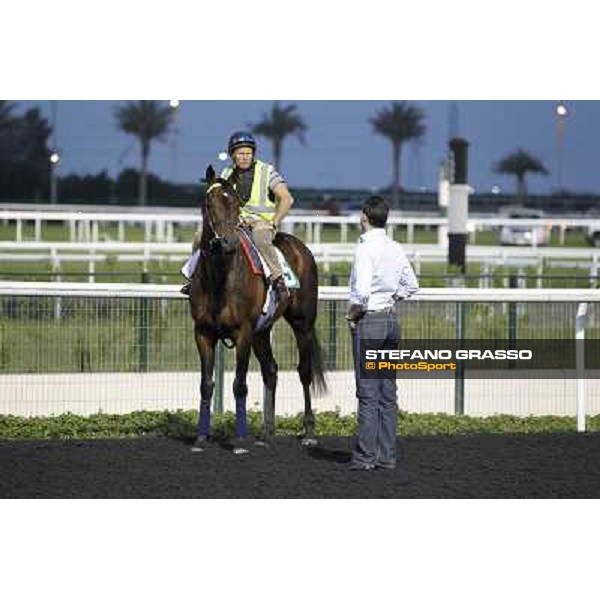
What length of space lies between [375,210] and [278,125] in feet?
61.1

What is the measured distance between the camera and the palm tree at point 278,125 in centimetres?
2744

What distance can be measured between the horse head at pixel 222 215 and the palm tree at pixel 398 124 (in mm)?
20171

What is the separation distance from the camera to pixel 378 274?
9.44m

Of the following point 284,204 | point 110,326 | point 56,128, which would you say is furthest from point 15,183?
point 284,204

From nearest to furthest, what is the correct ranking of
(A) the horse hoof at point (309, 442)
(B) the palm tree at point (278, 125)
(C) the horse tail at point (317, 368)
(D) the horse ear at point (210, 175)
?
(D) the horse ear at point (210, 175)
(A) the horse hoof at point (309, 442)
(C) the horse tail at point (317, 368)
(B) the palm tree at point (278, 125)

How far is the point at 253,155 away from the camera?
11.0 m

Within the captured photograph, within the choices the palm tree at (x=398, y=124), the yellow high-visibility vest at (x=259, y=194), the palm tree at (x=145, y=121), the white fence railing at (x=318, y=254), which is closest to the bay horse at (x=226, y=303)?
Result: the yellow high-visibility vest at (x=259, y=194)

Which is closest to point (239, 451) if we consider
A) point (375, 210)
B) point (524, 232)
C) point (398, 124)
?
point (375, 210)

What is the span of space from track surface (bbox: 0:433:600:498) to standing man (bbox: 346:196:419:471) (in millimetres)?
232

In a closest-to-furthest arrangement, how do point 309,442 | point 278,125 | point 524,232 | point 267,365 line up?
point 309,442 → point 267,365 → point 278,125 → point 524,232

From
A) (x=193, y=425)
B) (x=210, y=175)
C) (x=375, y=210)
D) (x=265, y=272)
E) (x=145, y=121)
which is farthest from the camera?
(x=145, y=121)

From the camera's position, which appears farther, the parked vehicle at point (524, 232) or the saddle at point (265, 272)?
the parked vehicle at point (524, 232)

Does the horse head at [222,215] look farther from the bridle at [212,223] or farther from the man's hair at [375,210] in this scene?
the man's hair at [375,210]

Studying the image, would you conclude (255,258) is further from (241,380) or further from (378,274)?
(378,274)
